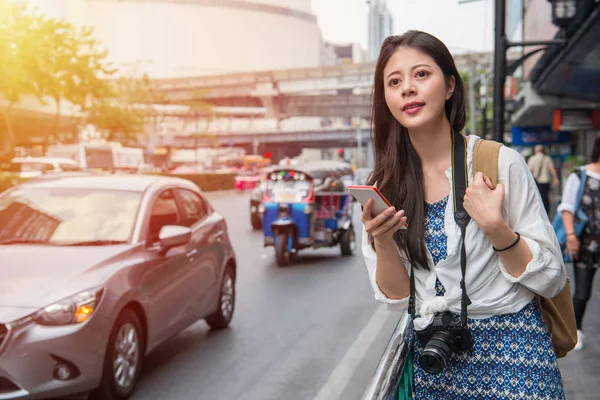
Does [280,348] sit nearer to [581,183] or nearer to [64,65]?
[581,183]

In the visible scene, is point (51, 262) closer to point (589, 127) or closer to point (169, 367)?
point (169, 367)

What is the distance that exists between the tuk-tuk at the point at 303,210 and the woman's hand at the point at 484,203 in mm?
10764

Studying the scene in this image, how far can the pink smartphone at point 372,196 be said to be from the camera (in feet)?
6.79

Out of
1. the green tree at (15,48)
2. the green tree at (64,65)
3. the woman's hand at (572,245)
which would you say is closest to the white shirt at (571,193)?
the woman's hand at (572,245)

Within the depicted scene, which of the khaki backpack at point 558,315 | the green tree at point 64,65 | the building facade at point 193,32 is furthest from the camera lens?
the building facade at point 193,32

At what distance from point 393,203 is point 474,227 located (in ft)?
0.97

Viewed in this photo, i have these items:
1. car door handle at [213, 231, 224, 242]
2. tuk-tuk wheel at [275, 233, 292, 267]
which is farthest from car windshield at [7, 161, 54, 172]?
car door handle at [213, 231, 224, 242]

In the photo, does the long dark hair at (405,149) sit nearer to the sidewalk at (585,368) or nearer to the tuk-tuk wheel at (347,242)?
the sidewalk at (585,368)

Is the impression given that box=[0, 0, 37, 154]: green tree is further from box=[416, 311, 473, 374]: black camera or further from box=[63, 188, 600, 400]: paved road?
box=[416, 311, 473, 374]: black camera

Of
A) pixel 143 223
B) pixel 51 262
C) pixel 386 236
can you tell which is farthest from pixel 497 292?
pixel 143 223

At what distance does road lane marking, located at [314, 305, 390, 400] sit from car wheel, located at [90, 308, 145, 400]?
137cm

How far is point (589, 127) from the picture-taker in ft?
62.6

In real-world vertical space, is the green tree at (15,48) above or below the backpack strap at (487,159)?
above

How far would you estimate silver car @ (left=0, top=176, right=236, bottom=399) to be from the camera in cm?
471
